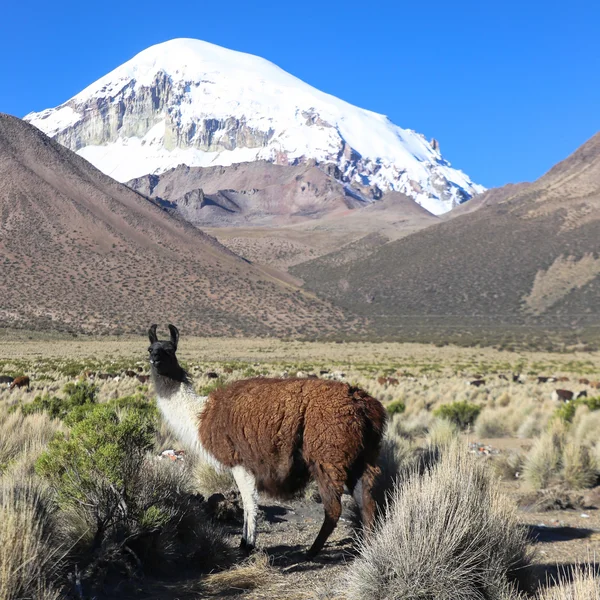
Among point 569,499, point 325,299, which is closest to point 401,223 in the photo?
point 325,299

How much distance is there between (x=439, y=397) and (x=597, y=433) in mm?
9036

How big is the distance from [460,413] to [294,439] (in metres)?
11.8

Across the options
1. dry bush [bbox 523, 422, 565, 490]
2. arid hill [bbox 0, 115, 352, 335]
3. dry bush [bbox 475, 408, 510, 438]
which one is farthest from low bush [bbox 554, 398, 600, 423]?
arid hill [bbox 0, 115, 352, 335]

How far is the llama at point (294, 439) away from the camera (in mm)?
5984

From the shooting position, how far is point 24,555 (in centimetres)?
447

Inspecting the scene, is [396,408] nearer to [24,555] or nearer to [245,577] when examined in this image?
[245,577]

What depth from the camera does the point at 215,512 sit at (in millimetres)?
7898

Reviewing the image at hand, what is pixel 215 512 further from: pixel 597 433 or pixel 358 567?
pixel 597 433

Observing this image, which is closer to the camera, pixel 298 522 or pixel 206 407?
pixel 206 407

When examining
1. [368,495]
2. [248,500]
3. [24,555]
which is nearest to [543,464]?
[368,495]

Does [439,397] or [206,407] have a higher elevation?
[206,407]

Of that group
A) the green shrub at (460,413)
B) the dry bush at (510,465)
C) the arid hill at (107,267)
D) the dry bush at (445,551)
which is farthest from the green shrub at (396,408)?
the arid hill at (107,267)

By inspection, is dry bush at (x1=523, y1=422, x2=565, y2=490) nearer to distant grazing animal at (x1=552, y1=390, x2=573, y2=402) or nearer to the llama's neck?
the llama's neck

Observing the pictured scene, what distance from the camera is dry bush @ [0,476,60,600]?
434cm
